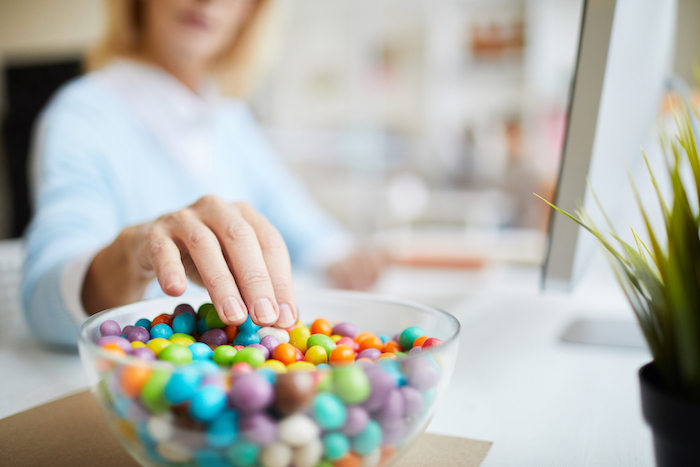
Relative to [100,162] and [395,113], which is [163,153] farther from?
[395,113]

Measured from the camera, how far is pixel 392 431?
30 centimetres

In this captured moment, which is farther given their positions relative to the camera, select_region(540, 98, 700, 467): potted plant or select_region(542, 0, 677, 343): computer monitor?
select_region(542, 0, 677, 343): computer monitor

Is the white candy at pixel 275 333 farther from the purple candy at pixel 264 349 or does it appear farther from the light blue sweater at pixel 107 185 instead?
the light blue sweater at pixel 107 185

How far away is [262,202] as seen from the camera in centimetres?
160

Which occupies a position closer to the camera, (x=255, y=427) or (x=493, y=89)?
(x=255, y=427)

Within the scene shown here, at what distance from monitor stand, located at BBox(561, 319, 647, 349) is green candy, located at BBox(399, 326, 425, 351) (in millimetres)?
410

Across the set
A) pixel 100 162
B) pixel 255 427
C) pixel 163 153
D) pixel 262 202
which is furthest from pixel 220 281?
pixel 262 202

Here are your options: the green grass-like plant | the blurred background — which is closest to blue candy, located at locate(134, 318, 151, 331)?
the green grass-like plant

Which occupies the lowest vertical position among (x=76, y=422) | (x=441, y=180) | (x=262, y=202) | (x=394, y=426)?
(x=441, y=180)

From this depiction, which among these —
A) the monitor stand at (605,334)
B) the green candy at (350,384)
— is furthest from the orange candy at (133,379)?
the monitor stand at (605,334)

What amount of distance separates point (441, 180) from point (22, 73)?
316 centimetres

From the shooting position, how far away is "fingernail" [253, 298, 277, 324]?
1.29 feet

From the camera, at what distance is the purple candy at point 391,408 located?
29cm

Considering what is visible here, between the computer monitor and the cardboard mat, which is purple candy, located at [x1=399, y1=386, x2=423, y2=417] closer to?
the cardboard mat
